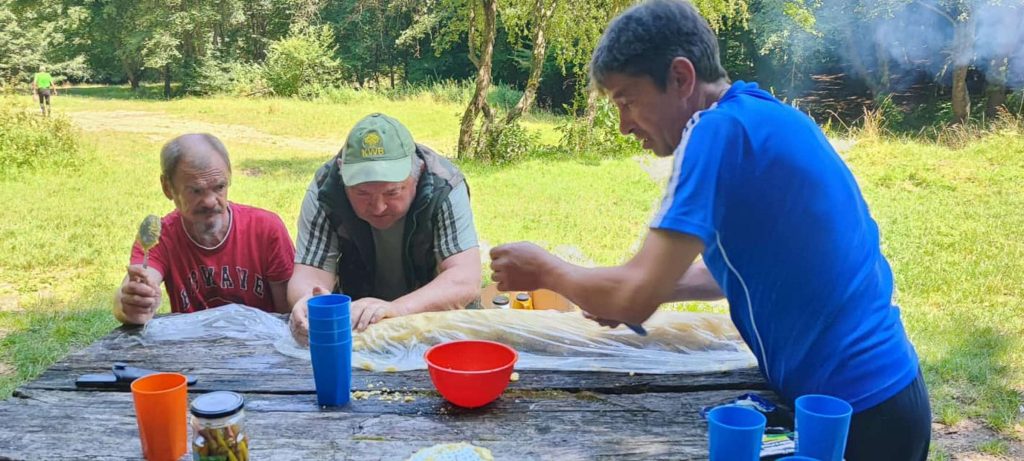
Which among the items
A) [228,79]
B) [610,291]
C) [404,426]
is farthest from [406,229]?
[228,79]

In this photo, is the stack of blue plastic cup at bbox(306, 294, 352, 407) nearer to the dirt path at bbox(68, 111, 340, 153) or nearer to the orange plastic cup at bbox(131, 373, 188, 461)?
the orange plastic cup at bbox(131, 373, 188, 461)

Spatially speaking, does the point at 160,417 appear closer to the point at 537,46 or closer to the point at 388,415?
the point at 388,415

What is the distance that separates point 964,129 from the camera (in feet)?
38.4

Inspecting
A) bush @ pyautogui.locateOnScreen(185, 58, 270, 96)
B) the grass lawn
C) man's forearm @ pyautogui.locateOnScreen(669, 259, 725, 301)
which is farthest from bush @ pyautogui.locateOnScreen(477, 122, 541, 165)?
bush @ pyautogui.locateOnScreen(185, 58, 270, 96)

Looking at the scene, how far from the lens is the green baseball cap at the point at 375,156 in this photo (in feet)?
7.95

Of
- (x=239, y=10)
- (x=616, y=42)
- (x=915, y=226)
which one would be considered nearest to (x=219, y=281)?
(x=616, y=42)

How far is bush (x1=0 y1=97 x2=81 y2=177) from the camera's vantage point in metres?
9.56

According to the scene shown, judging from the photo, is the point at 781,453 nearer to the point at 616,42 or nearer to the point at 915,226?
the point at 616,42

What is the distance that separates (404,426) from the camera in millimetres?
1686

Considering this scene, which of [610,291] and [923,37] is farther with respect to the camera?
[923,37]

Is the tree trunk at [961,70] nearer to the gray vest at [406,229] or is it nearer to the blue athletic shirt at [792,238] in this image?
the gray vest at [406,229]

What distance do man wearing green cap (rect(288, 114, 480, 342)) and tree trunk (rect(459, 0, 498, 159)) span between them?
7.67 metres

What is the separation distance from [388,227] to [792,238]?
1.53 m

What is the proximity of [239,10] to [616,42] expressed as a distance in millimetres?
28401
